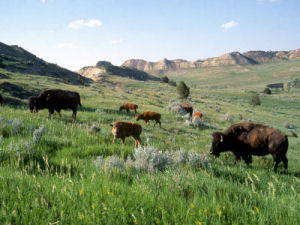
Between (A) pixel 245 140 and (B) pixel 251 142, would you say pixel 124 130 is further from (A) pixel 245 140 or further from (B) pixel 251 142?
(B) pixel 251 142

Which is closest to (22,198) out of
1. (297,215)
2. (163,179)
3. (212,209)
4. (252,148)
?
(163,179)

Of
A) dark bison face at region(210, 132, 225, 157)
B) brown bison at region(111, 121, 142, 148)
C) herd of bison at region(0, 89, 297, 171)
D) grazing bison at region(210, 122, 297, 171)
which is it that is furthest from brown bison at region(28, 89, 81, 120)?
grazing bison at region(210, 122, 297, 171)

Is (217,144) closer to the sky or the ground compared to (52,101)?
closer to the ground

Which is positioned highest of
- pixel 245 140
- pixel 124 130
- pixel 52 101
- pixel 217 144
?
pixel 52 101

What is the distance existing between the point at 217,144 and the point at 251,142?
4.07 ft

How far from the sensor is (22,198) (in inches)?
85.4

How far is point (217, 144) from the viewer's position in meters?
7.04

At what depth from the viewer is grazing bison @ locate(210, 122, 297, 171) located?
662 cm

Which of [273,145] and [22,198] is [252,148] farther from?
[22,198]

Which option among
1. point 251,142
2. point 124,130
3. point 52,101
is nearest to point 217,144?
point 251,142

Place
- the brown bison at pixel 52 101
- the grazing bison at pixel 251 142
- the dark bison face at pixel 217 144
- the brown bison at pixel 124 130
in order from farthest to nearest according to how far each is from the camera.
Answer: the brown bison at pixel 52 101, the dark bison face at pixel 217 144, the brown bison at pixel 124 130, the grazing bison at pixel 251 142

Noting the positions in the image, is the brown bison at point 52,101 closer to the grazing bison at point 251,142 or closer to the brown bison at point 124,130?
the brown bison at point 124,130

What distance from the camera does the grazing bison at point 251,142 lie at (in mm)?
6617

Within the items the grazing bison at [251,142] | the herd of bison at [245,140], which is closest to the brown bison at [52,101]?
the herd of bison at [245,140]
